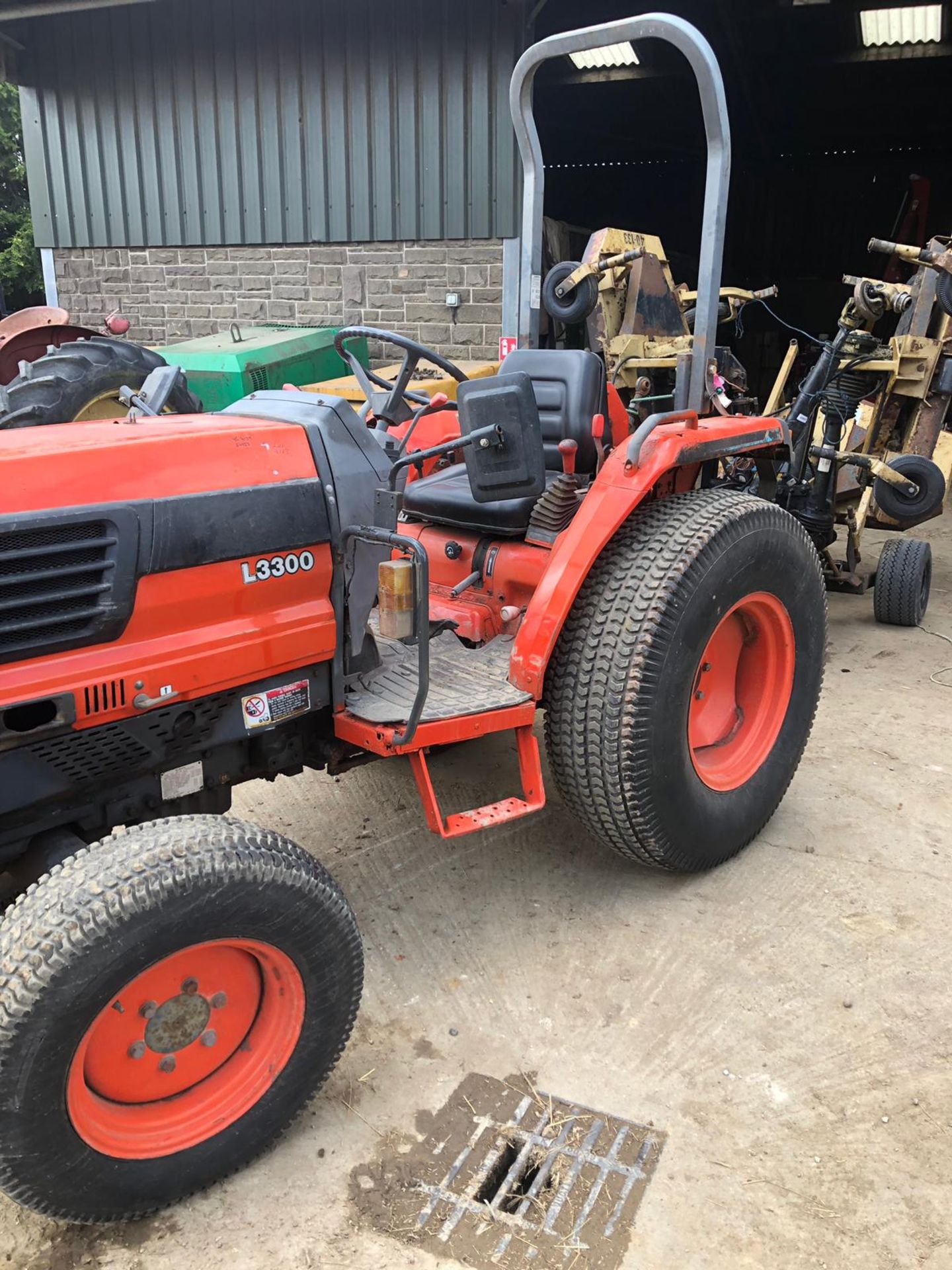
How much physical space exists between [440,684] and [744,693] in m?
1.02

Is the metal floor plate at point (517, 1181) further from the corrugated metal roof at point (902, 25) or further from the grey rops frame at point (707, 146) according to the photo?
the corrugated metal roof at point (902, 25)

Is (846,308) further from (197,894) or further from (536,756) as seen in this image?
(197,894)

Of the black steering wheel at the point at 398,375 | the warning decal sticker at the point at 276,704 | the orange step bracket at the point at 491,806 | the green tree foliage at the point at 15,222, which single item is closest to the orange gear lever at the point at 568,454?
the black steering wheel at the point at 398,375

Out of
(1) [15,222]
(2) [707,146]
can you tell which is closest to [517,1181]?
(2) [707,146]

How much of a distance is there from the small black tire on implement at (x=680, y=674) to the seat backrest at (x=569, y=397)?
52cm

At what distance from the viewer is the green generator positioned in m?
6.32

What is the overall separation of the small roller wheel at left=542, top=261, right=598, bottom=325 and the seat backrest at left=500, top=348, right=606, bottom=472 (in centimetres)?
11

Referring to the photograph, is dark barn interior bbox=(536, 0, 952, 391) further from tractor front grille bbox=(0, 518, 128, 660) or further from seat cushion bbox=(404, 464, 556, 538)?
tractor front grille bbox=(0, 518, 128, 660)

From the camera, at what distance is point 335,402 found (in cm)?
221

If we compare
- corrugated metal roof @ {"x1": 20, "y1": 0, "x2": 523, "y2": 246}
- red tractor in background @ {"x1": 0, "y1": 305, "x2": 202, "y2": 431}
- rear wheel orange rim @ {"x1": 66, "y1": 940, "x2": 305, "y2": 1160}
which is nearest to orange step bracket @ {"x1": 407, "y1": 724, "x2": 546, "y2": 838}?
rear wheel orange rim @ {"x1": 66, "y1": 940, "x2": 305, "y2": 1160}

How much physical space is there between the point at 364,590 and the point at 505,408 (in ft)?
1.73

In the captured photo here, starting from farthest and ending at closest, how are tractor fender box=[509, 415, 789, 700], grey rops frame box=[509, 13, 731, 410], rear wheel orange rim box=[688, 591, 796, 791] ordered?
rear wheel orange rim box=[688, 591, 796, 791], grey rops frame box=[509, 13, 731, 410], tractor fender box=[509, 415, 789, 700]

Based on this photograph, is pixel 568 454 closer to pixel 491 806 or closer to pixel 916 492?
pixel 491 806

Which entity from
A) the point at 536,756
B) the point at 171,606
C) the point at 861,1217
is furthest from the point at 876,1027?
the point at 171,606
